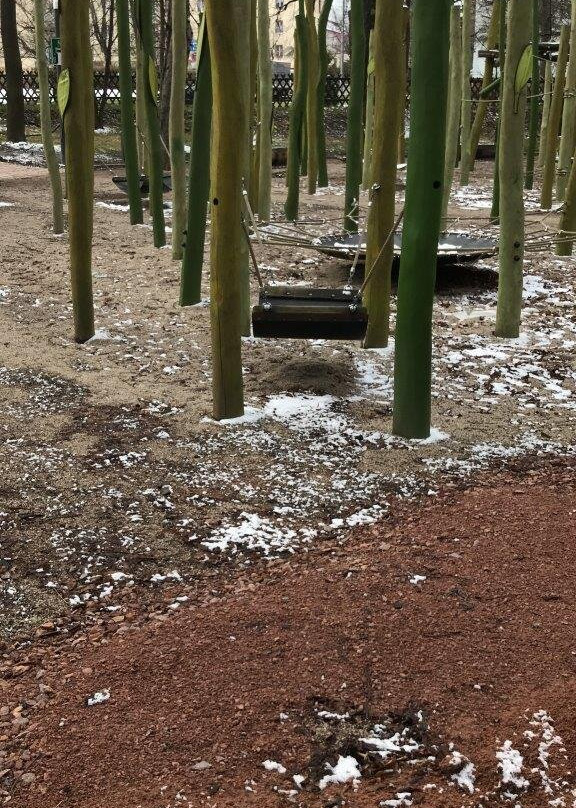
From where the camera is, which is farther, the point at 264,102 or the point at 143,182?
the point at 143,182

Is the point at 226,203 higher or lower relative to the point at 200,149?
lower

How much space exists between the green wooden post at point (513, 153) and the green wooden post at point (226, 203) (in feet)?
5.55

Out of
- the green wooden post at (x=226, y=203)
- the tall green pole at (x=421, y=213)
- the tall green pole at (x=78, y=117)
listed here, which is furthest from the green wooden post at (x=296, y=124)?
the tall green pole at (x=421, y=213)

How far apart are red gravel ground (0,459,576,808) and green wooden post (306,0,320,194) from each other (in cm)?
726

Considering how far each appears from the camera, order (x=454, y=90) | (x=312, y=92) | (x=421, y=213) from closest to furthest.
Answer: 1. (x=421, y=213)
2. (x=454, y=90)
3. (x=312, y=92)

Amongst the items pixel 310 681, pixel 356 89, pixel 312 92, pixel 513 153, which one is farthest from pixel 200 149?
pixel 312 92

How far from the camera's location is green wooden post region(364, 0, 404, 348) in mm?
4512

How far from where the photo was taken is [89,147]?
4824mm

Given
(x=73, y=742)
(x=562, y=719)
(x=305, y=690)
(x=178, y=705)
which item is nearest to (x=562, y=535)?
(x=562, y=719)

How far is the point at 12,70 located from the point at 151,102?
29.4ft

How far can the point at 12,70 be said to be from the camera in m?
14.6

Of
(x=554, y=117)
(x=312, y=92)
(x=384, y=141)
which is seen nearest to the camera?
(x=384, y=141)

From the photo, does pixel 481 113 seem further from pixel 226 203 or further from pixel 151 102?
pixel 226 203

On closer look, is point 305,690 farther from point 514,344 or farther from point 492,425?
point 514,344
